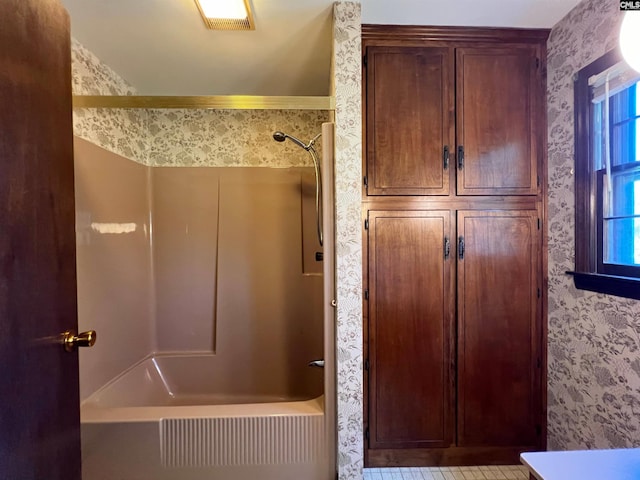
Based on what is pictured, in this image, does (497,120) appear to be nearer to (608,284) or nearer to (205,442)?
(608,284)

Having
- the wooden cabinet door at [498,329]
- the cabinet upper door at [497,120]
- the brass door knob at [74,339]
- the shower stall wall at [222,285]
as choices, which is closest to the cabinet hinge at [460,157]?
the cabinet upper door at [497,120]

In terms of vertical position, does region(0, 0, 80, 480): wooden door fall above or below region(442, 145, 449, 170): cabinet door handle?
below

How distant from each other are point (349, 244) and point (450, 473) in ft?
4.32

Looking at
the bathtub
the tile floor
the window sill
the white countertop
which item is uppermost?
the window sill

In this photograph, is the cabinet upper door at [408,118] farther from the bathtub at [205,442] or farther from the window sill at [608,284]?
the bathtub at [205,442]

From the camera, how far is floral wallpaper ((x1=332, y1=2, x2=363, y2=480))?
1534 millimetres

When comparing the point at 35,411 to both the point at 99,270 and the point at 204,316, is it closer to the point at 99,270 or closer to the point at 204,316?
the point at 99,270

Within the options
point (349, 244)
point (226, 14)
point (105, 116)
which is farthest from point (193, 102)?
point (349, 244)

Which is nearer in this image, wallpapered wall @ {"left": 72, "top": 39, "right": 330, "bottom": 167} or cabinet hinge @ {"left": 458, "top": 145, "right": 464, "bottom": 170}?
cabinet hinge @ {"left": 458, "top": 145, "right": 464, "bottom": 170}

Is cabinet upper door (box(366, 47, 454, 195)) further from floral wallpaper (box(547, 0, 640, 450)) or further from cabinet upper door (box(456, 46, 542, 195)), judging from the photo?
floral wallpaper (box(547, 0, 640, 450))

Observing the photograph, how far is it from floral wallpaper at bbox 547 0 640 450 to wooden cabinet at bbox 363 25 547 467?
0.21 feet

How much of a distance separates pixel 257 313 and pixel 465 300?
4.70ft

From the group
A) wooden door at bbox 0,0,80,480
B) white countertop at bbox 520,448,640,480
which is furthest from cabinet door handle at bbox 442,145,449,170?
wooden door at bbox 0,0,80,480

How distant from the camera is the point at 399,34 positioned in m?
1.66
